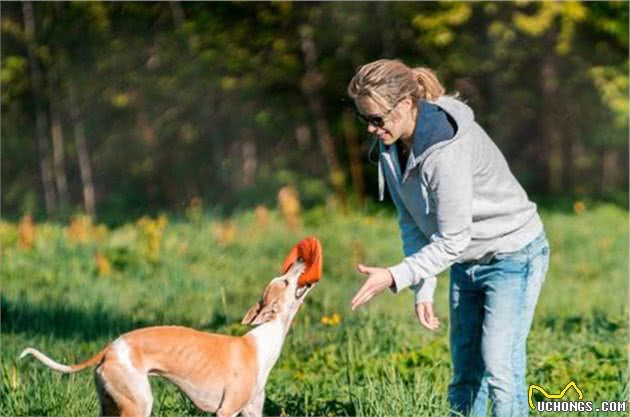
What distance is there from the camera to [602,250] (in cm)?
1092

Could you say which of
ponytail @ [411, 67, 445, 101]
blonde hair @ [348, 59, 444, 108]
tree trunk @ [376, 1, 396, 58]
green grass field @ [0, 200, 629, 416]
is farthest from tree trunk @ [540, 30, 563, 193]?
blonde hair @ [348, 59, 444, 108]

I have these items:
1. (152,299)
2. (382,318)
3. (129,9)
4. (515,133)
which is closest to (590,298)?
(382,318)

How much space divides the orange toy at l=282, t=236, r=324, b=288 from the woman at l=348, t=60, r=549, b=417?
186 mm

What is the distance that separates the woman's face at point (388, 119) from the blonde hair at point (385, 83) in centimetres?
2

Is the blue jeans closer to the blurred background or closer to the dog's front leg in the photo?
the dog's front leg

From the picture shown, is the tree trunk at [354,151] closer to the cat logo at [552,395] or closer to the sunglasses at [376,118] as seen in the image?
the cat logo at [552,395]

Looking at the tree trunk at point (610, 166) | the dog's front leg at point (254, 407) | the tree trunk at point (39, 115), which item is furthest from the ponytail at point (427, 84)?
the tree trunk at point (610, 166)

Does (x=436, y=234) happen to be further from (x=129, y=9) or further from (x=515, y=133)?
(x=515, y=133)

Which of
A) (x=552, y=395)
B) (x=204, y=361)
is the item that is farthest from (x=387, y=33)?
(x=204, y=361)

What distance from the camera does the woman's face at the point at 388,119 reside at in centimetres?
399

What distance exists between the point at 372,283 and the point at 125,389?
2.64 feet

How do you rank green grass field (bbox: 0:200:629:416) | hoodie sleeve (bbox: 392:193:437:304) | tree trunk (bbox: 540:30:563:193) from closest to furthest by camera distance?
hoodie sleeve (bbox: 392:193:437:304) < green grass field (bbox: 0:200:629:416) < tree trunk (bbox: 540:30:563:193)

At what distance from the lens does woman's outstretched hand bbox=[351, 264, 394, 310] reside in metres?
3.73

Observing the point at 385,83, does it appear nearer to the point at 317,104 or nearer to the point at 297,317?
the point at 297,317
